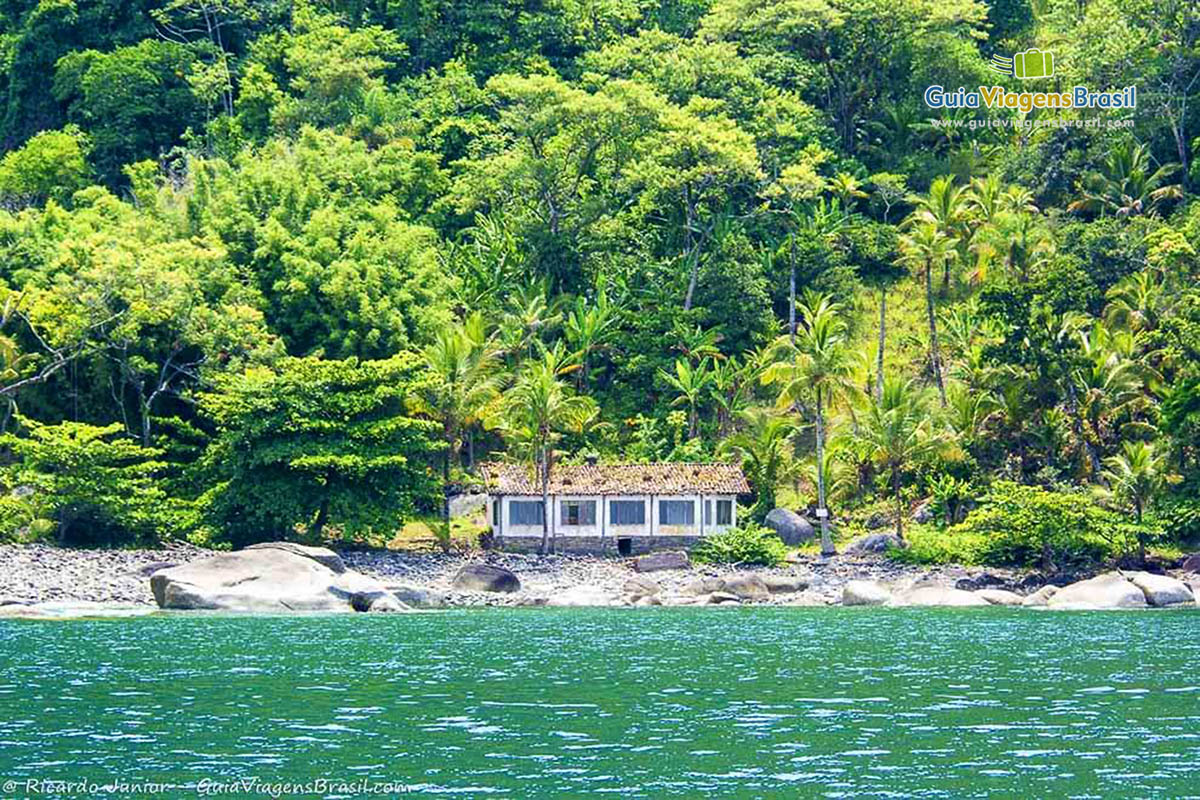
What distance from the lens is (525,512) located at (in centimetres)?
6278

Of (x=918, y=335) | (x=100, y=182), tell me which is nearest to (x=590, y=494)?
(x=918, y=335)

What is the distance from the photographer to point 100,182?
83.8 meters

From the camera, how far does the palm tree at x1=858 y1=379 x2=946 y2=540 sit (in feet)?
196

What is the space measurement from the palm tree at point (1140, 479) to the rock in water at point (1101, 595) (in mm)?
4955

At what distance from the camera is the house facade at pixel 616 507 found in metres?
62.3

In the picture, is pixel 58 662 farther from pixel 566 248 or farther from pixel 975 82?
pixel 975 82

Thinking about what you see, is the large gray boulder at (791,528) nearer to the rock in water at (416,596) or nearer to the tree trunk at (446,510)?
the tree trunk at (446,510)

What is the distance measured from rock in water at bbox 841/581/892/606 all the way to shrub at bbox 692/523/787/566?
632 cm

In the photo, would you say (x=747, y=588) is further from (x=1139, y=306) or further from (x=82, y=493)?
(x=82, y=493)

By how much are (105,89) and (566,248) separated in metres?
27.5

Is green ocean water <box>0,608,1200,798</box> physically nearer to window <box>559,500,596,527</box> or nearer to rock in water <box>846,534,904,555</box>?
rock in water <box>846,534,904,555</box>

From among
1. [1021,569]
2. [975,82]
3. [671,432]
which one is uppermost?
[975,82]

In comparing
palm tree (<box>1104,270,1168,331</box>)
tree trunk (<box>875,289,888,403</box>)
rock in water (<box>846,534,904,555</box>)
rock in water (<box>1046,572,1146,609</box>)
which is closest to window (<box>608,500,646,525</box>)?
rock in water (<box>846,534,904,555</box>)

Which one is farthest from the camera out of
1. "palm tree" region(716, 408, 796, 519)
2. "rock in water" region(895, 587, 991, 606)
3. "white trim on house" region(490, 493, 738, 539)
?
"palm tree" region(716, 408, 796, 519)
